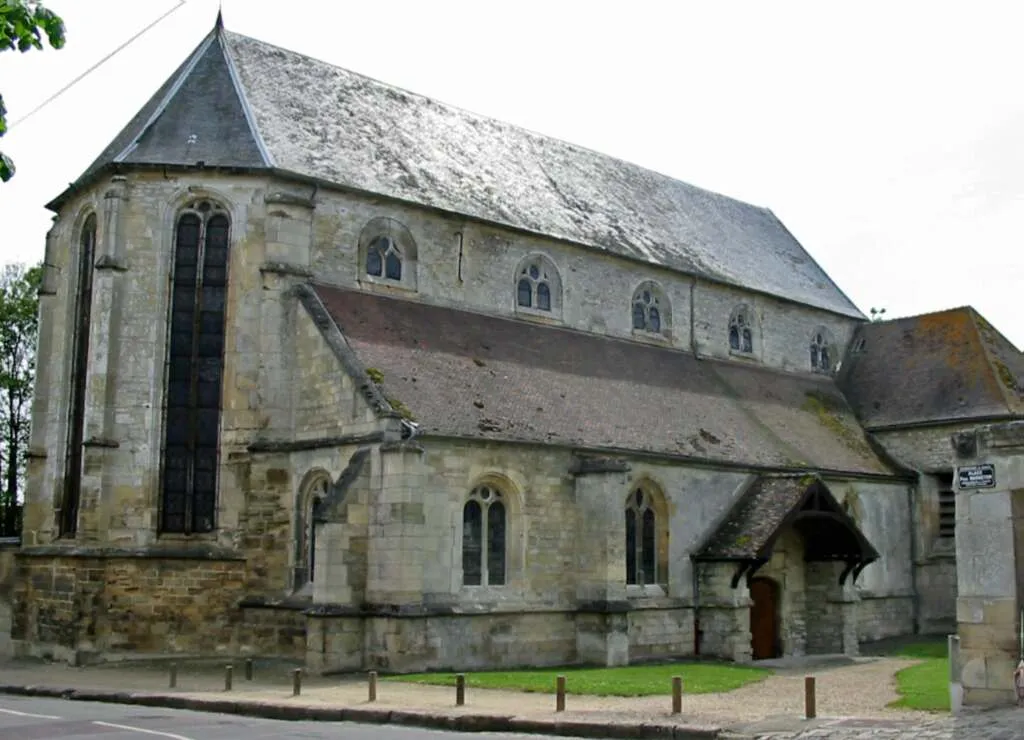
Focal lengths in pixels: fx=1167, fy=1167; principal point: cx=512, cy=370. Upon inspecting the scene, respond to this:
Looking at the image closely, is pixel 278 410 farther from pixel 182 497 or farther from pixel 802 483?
pixel 802 483

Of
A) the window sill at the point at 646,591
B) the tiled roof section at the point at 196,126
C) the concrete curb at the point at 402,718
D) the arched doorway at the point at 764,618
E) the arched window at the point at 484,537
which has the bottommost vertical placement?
the concrete curb at the point at 402,718

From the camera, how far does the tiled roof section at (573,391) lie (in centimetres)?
2383

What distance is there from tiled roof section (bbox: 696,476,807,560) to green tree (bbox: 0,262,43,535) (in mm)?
27701

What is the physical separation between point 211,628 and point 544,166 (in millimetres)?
16253

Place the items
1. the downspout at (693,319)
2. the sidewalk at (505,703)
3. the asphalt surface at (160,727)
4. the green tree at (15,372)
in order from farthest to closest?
the green tree at (15,372) → the downspout at (693,319) → the sidewalk at (505,703) → the asphalt surface at (160,727)

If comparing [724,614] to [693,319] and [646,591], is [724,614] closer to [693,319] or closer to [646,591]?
[646,591]

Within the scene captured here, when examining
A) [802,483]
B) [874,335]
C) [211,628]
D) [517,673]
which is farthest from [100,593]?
[874,335]

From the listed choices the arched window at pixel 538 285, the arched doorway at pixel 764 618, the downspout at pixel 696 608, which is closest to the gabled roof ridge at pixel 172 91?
the arched window at pixel 538 285

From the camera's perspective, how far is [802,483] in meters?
27.1

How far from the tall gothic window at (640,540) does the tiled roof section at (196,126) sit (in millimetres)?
11054

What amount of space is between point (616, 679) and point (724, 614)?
20.7ft

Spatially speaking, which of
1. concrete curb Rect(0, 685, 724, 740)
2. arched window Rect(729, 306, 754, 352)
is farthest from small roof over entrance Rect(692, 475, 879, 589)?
concrete curb Rect(0, 685, 724, 740)

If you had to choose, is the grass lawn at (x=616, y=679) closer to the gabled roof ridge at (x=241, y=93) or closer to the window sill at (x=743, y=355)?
the gabled roof ridge at (x=241, y=93)

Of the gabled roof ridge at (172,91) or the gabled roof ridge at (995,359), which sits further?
the gabled roof ridge at (995,359)
